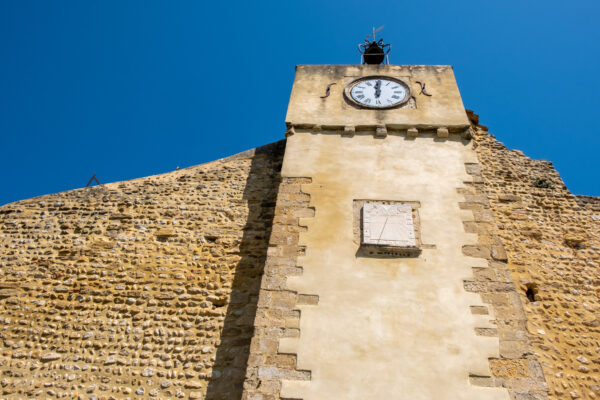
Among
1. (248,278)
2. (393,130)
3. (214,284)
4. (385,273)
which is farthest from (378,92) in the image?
(214,284)

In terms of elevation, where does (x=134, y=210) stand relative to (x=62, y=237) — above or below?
above

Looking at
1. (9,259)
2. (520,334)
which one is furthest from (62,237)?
(520,334)

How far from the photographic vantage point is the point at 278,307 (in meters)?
4.82

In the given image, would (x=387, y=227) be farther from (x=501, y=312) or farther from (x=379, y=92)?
(x=379, y=92)

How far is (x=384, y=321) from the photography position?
15.3ft

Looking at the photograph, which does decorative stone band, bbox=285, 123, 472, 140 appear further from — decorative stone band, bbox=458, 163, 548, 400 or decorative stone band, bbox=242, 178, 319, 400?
decorative stone band, bbox=242, 178, 319, 400

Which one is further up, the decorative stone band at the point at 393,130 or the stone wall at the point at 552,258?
the decorative stone band at the point at 393,130

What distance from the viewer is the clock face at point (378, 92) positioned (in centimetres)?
730

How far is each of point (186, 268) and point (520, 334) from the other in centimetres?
421

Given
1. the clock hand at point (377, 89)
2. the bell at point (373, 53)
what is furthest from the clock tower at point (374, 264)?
the bell at point (373, 53)

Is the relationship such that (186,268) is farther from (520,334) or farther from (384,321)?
(520,334)

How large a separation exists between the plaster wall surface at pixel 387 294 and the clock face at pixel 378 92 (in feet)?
4.15

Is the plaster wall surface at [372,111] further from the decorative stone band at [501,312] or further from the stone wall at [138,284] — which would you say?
the decorative stone band at [501,312]

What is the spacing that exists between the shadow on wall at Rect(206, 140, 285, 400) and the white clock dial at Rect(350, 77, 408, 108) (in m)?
1.64
